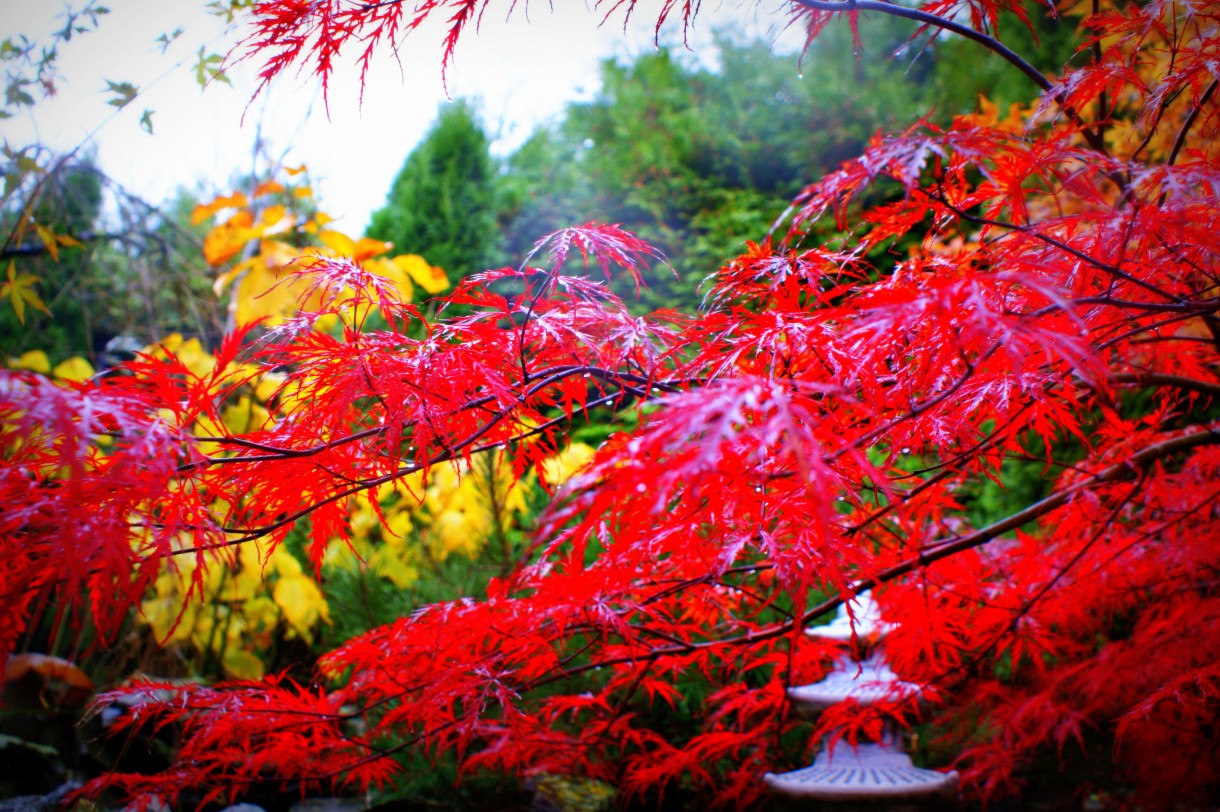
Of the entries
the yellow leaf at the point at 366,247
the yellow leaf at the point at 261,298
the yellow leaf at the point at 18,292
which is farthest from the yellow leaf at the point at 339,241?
the yellow leaf at the point at 18,292

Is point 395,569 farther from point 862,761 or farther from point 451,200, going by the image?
point 451,200

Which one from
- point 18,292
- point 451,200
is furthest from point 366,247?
point 451,200

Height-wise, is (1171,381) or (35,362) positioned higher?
(35,362)

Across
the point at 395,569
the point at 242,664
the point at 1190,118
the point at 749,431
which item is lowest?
the point at 242,664

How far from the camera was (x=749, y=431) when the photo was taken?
26.4 inches

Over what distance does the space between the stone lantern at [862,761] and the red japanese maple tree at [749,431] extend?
6 cm

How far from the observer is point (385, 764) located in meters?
1.43

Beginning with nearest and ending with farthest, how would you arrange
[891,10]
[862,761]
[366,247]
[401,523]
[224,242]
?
[891,10] → [862,761] → [366,247] → [224,242] → [401,523]

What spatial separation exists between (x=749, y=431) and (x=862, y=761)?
1.35m

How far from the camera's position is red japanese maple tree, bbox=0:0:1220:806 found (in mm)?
726

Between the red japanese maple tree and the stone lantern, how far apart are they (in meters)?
0.06

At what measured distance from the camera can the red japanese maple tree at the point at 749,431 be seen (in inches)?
28.6

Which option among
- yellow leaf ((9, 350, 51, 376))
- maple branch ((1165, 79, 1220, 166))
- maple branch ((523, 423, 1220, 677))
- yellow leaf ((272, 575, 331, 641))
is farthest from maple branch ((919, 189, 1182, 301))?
yellow leaf ((9, 350, 51, 376))

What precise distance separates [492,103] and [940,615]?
707 cm
